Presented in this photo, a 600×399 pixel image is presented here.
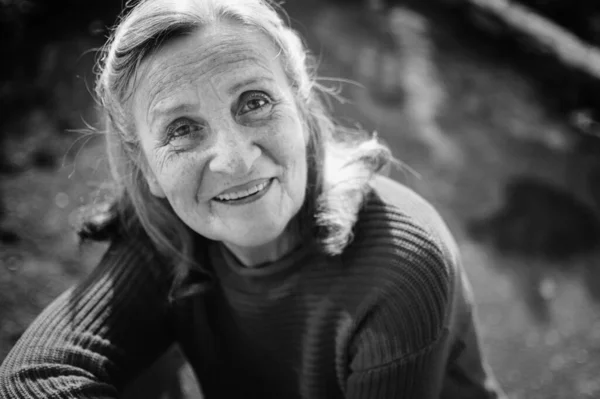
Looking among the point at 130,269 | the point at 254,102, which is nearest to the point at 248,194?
the point at 254,102

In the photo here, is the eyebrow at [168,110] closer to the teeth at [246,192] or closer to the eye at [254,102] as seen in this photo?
the eye at [254,102]

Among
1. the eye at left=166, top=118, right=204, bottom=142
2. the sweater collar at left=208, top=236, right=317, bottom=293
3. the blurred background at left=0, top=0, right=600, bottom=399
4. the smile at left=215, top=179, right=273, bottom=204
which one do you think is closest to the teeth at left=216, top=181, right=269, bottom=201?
the smile at left=215, top=179, right=273, bottom=204

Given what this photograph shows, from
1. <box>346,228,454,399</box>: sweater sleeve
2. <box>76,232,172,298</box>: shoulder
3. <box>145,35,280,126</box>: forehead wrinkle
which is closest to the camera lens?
<box>145,35,280,126</box>: forehead wrinkle

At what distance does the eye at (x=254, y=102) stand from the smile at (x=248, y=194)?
17 cm

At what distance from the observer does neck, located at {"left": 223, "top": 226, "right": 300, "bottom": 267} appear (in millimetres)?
1627

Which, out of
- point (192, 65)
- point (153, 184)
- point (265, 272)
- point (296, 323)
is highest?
point (192, 65)

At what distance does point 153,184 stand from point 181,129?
0.26 m

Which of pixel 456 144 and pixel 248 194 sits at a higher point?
pixel 248 194

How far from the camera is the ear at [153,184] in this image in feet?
5.14

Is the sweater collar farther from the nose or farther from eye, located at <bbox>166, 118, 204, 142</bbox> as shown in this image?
eye, located at <bbox>166, 118, 204, 142</bbox>

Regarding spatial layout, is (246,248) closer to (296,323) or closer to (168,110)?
(296,323)

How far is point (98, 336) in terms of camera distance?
62.2 inches

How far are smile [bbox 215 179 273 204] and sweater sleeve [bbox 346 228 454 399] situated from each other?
0.36 m

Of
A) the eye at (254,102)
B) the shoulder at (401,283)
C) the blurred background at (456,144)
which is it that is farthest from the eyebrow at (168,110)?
the blurred background at (456,144)
